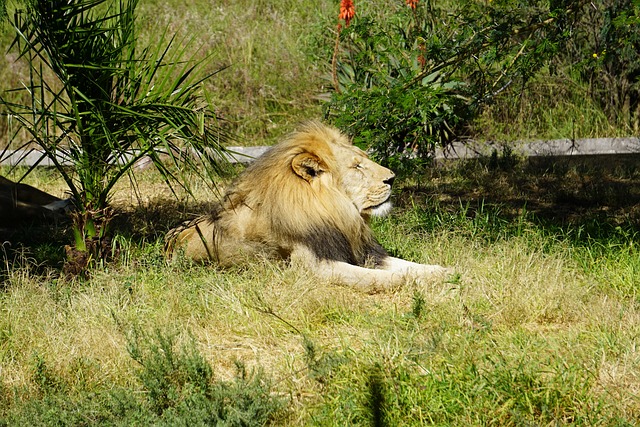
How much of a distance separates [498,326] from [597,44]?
18.6ft

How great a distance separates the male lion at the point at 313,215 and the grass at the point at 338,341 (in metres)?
0.17

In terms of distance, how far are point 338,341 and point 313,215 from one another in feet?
3.62

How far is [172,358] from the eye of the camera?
4.12 meters

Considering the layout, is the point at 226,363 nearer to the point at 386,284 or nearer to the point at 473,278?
the point at 386,284

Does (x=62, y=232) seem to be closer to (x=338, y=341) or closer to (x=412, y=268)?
(x=412, y=268)

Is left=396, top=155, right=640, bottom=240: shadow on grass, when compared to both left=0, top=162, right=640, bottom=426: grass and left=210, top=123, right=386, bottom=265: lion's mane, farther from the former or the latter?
left=210, top=123, right=386, bottom=265: lion's mane

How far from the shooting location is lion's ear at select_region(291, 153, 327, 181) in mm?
5527

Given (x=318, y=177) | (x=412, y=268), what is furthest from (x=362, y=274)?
(x=318, y=177)

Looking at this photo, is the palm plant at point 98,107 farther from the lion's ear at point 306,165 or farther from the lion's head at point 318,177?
the lion's ear at point 306,165

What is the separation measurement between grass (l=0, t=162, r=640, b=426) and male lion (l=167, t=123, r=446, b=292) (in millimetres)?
174

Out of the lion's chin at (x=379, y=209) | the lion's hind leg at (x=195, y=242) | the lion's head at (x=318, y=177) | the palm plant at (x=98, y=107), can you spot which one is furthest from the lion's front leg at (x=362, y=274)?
the palm plant at (x=98, y=107)

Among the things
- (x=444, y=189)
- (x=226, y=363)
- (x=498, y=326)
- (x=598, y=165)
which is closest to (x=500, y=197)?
(x=444, y=189)

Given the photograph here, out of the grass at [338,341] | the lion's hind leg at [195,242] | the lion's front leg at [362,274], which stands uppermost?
the lion's hind leg at [195,242]

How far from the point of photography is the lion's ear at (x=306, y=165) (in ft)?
18.1
